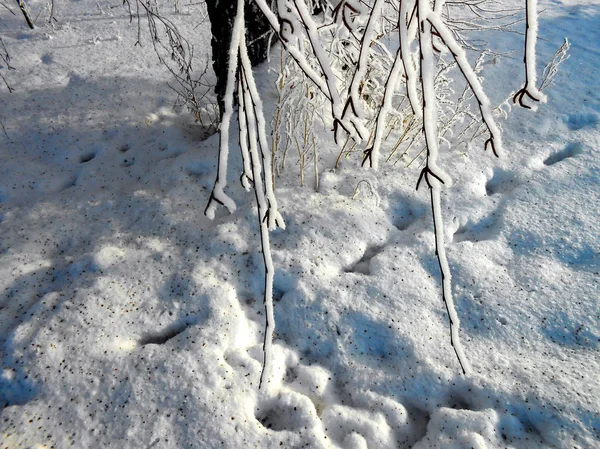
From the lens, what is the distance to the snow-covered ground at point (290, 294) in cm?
146

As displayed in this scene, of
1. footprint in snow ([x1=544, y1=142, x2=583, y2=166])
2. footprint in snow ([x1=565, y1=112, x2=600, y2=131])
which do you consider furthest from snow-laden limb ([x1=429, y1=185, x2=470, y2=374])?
footprint in snow ([x1=565, y1=112, x2=600, y2=131])

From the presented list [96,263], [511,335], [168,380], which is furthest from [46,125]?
[511,335]

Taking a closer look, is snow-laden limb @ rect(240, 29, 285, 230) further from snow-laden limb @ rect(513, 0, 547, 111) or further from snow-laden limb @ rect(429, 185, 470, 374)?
snow-laden limb @ rect(513, 0, 547, 111)

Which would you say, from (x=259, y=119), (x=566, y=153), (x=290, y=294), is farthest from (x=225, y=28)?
(x=566, y=153)

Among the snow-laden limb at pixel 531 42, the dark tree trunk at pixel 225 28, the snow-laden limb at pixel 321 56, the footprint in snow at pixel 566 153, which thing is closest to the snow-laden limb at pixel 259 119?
the snow-laden limb at pixel 321 56

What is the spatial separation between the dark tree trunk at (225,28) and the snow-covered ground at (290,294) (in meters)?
0.34

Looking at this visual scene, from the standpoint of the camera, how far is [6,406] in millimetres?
1502

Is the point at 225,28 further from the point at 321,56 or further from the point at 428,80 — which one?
the point at 428,80

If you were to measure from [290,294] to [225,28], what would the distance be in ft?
4.81

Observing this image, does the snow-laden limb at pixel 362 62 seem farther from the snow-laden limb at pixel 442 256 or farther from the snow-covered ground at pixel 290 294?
the snow-covered ground at pixel 290 294

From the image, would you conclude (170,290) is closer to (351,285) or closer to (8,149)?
(351,285)

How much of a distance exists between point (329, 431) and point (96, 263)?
133 cm

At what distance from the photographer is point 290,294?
72.6 inches

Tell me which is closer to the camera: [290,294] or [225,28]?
[290,294]
